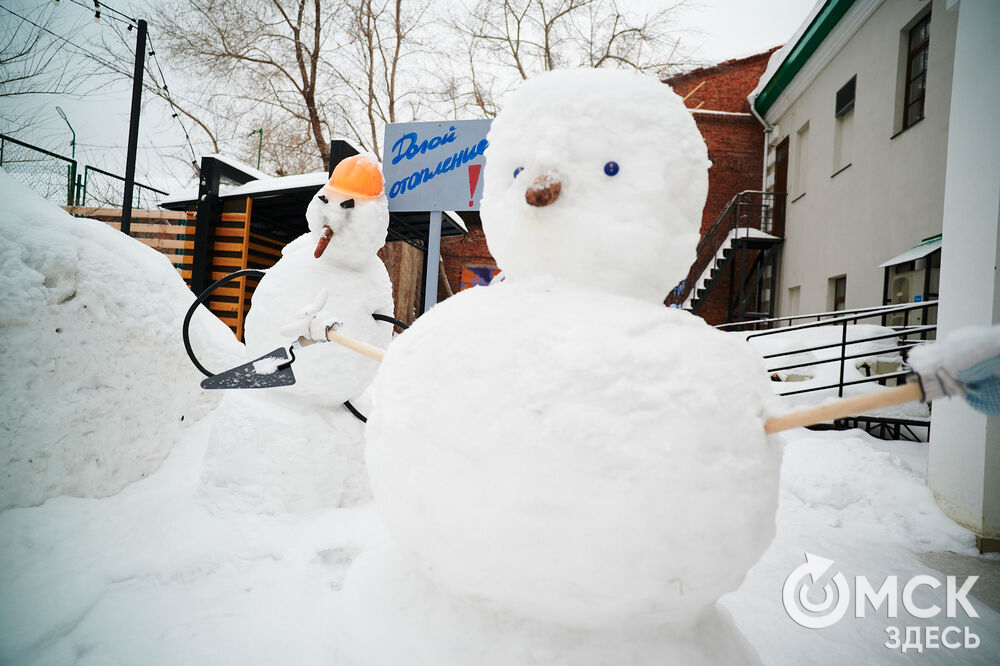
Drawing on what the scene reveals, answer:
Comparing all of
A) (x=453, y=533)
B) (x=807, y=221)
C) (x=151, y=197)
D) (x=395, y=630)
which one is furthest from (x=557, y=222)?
(x=807, y=221)

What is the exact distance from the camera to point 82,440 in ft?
7.66

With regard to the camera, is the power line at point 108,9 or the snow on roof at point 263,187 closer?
the power line at point 108,9

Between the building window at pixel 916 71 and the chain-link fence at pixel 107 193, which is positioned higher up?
the building window at pixel 916 71

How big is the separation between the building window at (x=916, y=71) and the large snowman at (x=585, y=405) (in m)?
6.94

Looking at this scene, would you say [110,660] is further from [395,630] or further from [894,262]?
[894,262]

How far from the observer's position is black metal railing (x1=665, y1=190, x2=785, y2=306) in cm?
953

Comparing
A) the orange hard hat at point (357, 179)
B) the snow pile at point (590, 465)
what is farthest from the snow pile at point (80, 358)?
the snow pile at point (590, 465)

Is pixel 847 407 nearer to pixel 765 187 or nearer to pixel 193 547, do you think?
pixel 193 547

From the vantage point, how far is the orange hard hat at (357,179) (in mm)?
2379

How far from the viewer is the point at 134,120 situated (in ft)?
11.4

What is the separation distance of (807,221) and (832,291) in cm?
145

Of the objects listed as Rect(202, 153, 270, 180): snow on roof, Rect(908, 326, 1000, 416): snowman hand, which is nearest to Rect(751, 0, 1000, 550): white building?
Rect(908, 326, 1000, 416): snowman hand

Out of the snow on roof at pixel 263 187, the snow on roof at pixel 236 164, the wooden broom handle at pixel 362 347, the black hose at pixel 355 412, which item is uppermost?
the snow on roof at pixel 236 164

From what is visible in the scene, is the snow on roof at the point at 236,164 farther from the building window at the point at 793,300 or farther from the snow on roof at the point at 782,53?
the building window at the point at 793,300
